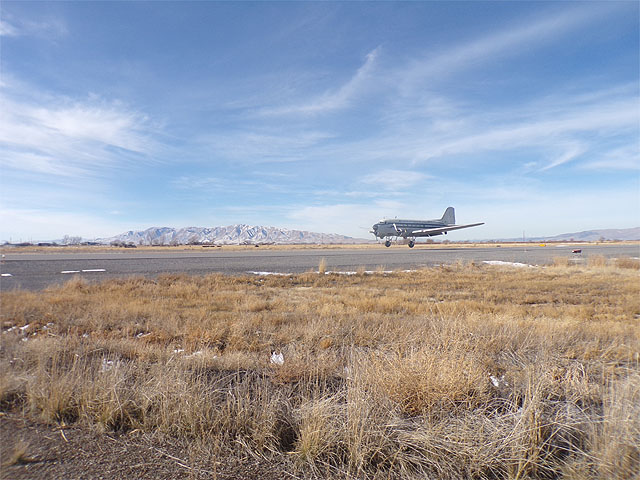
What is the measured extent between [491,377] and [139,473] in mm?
4570

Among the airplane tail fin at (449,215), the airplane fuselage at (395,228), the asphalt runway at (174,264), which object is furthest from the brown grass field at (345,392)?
the airplane tail fin at (449,215)

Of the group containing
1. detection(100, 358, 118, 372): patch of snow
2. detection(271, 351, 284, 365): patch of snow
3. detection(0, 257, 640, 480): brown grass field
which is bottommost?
detection(271, 351, 284, 365): patch of snow

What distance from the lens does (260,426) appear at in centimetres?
321

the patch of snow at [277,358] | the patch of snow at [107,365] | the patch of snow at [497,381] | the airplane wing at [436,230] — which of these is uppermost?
the airplane wing at [436,230]

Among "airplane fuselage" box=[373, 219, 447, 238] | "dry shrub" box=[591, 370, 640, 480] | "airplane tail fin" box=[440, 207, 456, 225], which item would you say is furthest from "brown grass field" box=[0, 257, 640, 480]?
"airplane tail fin" box=[440, 207, 456, 225]

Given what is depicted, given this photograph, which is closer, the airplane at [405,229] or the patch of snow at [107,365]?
the patch of snow at [107,365]

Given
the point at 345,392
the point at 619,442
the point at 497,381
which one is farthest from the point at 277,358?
the point at 619,442

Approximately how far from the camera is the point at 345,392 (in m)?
3.96

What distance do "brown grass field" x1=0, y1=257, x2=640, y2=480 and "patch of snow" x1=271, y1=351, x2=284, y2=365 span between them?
77 millimetres

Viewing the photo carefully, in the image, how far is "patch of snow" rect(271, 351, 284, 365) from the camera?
540 cm

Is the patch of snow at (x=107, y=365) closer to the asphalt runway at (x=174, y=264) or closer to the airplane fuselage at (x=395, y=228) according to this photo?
the asphalt runway at (x=174, y=264)

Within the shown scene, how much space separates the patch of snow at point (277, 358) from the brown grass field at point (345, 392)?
8cm

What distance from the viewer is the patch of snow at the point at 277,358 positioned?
5398 millimetres

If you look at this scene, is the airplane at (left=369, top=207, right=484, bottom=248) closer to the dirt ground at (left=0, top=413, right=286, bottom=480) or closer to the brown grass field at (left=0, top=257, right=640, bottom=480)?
the brown grass field at (left=0, top=257, right=640, bottom=480)
